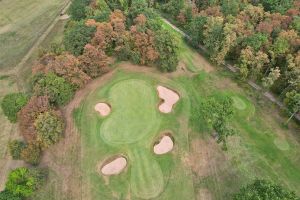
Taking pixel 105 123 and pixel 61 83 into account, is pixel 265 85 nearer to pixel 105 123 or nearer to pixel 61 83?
pixel 105 123

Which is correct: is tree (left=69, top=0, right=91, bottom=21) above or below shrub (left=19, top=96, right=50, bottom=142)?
above

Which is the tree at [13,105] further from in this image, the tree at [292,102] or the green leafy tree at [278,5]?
the green leafy tree at [278,5]

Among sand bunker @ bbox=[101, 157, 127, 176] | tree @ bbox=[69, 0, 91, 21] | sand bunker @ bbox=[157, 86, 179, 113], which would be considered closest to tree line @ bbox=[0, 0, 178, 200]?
tree @ bbox=[69, 0, 91, 21]

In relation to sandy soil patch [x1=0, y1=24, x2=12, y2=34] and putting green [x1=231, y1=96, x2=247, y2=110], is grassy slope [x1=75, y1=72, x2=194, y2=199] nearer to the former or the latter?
putting green [x1=231, y1=96, x2=247, y2=110]

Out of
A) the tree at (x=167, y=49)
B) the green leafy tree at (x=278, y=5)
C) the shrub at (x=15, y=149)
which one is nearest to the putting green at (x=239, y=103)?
the tree at (x=167, y=49)

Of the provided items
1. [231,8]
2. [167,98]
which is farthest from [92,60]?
[231,8]
